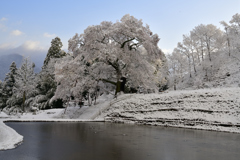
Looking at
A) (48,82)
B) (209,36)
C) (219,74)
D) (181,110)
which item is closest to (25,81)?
(48,82)

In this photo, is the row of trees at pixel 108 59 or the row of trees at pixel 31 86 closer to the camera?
the row of trees at pixel 108 59

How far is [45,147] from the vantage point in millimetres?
7328

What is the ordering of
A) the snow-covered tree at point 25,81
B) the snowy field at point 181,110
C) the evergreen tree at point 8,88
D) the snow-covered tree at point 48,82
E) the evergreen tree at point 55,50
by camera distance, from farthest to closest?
the evergreen tree at point 8,88, the evergreen tree at point 55,50, the snow-covered tree at point 25,81, the snow-covered tree at point 48,82, the snowy field at point 181,110

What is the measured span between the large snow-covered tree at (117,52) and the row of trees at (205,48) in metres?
20.9

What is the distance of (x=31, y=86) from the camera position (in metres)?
33.0

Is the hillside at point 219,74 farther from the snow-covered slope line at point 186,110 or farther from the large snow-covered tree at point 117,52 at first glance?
the snow-covered slope line at point 186,110

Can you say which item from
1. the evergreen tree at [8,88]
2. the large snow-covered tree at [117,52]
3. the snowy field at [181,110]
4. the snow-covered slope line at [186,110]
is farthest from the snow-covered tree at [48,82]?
the snow-covered slope line at [186,110]

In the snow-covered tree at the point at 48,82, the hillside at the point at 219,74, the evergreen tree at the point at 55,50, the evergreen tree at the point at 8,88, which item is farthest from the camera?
the evergreen tree at the point at 8,88

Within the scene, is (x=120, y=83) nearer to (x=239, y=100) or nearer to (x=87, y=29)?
(x=87, y=29)

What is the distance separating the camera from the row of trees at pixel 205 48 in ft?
137

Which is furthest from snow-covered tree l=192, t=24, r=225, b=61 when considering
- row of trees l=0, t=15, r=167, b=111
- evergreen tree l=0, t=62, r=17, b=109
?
evergreen tree l=0, t=62, r=17, b=109

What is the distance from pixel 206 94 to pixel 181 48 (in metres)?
31.9

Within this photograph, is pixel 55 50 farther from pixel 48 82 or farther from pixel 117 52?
pixel 117 52

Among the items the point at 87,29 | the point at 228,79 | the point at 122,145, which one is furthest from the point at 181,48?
the point at 122,145
